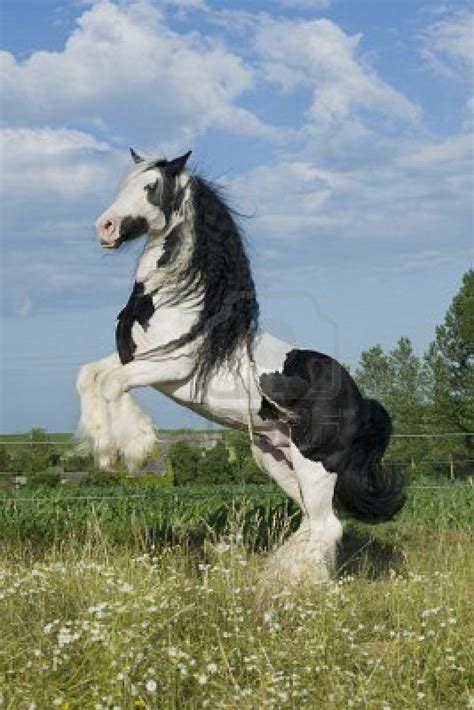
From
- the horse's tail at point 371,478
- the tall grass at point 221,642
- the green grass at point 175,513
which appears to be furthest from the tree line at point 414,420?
the tall grass at point 221,642

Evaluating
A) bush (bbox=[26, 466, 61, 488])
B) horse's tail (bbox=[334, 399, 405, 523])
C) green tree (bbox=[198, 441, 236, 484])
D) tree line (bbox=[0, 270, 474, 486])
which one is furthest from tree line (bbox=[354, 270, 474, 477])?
horse's tail (bbox=[334, 399, 405, 523])

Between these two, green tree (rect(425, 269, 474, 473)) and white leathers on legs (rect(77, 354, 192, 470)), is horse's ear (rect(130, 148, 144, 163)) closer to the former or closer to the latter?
white leathers on legs (rect(77, 354, 192, 470))

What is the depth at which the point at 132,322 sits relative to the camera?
19.2ft

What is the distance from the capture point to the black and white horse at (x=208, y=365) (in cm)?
569

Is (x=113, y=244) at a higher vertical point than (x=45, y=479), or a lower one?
higher

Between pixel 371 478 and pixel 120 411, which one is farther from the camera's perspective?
pixel 371 478

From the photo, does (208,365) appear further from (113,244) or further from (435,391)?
(435,391)

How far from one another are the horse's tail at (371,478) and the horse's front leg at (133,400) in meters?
1.22

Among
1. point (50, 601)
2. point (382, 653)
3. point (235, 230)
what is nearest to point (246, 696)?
point (382, 653)

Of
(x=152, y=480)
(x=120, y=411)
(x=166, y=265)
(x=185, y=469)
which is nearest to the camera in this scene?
(x=120, y=411)

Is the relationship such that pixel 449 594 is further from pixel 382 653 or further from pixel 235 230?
pixel 235 230

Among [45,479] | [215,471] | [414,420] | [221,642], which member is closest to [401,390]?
[414,420]

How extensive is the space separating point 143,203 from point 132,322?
649mm

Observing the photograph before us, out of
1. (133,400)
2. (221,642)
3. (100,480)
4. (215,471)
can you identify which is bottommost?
(221,642)
